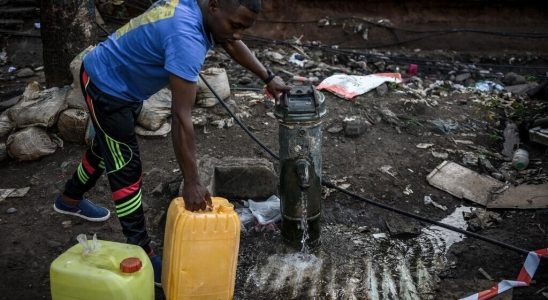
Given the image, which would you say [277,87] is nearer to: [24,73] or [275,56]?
[275,56]

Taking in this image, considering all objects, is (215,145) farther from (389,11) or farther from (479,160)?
(389,11)

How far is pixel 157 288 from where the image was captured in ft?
10.7

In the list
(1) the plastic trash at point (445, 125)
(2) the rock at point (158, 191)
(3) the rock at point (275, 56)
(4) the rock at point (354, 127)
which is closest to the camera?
(2) the rock at point (158, 191)

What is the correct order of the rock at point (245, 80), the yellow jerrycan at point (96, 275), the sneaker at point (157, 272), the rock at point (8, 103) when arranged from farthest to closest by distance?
the rock at point (245, 80), the rock at point (8, 103), the sneaker at point (157, 272), the yellow jerrycan at point (96, 275)

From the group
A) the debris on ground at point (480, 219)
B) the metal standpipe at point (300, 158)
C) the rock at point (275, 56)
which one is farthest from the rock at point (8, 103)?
the debris on ground at point (480, 219)

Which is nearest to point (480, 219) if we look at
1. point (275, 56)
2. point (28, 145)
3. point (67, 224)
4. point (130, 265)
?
point (130, 265)

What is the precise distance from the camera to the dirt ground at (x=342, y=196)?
3.50m

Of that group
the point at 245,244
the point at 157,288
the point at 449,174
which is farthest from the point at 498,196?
the point at 157,288

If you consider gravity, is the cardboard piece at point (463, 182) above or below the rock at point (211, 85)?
below

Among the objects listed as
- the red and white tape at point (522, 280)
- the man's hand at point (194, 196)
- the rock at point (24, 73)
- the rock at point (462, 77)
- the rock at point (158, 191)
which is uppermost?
the man's hand at point (194, 196)

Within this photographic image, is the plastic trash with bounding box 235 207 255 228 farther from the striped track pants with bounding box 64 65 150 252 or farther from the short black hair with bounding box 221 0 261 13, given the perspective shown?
the short black hair with bounding box 221 0 261 13

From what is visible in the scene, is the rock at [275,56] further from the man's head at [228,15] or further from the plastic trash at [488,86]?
the man's head at [228,15]

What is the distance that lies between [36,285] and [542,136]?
480cm

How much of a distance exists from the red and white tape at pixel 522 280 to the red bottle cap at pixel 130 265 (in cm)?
200
